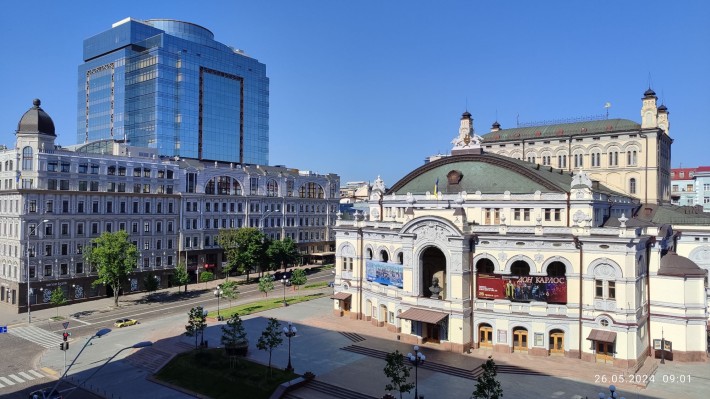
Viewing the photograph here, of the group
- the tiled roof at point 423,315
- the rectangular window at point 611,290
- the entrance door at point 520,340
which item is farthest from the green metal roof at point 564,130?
the tiled roof at point 423,315

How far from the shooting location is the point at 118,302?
7662 centimetres

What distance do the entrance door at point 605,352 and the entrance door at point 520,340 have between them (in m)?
6.46

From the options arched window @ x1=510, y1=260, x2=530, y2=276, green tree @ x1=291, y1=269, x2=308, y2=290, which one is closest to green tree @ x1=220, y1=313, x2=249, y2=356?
arched window @ x1=510, y1=260, x2=530, y2=276

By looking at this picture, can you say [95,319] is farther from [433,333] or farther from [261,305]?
[433,333]

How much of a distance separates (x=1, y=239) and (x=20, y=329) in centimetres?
1987

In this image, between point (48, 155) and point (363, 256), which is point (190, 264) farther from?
point (363, 256)

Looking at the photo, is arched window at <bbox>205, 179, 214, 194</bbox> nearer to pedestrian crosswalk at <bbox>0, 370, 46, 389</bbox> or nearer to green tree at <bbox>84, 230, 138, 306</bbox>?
green tree at <bbox>84, 230, 138, 306</bbox>

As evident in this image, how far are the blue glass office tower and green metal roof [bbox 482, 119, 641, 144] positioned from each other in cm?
8224

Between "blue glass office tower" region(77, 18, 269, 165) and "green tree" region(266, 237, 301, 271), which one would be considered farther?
"blue glass office tower" region(77, 18, 269, 165)

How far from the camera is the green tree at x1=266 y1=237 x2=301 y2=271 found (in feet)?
318

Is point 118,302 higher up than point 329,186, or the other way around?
point 329,186

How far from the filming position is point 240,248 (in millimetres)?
92625

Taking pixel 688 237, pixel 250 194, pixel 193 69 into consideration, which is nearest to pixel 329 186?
pixel 250 194

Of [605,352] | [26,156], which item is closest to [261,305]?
[26,156]
